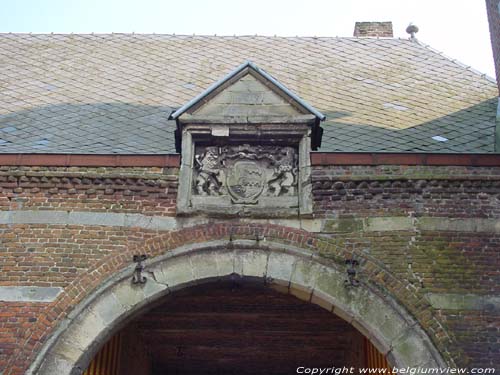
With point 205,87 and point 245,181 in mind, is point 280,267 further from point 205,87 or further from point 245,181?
point 205,87

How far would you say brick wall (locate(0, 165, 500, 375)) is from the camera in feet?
22.8

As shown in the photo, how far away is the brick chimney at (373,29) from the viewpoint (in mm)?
14156

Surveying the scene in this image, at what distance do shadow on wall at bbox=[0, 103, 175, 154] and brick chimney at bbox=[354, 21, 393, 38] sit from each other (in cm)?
571

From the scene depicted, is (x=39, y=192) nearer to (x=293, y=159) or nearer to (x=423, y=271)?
(x=293, y=159)

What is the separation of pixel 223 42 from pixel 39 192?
6.45 m

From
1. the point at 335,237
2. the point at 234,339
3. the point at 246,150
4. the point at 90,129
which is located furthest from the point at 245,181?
the point at 234,339

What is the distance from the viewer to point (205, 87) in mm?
11094

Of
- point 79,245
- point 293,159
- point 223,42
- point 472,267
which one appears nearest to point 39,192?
point 79,245

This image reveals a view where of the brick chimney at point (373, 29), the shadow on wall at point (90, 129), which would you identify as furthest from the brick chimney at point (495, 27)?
the shadow on wall at point (90, 129)

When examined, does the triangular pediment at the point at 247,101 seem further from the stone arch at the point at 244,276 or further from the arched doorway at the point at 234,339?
the arched doorway at the point at 234,339

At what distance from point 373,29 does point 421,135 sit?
232 inches

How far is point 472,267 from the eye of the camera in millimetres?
7254

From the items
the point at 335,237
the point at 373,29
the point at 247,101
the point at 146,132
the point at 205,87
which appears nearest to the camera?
the point at 335,237

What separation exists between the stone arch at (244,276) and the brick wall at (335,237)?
4.4 inches
